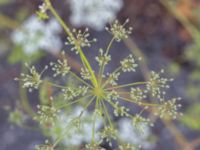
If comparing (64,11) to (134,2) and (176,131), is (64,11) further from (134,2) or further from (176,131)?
(176,131)

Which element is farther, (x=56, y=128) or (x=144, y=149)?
(x=144, y=149)

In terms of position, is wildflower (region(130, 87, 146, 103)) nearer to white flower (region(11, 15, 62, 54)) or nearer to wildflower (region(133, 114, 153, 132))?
wildflower (region(133, 114, 153, 132))

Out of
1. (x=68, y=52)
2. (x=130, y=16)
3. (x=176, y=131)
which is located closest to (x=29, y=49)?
(x=68, y=52)

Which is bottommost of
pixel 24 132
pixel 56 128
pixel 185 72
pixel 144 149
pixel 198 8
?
pixel 56 128

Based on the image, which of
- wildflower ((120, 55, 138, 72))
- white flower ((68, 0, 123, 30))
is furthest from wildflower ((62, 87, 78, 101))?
white flower ((68, 0, 123, 30))

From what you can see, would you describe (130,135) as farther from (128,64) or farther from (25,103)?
(128,64)

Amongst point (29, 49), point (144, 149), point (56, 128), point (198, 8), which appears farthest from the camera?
point (198, 8)

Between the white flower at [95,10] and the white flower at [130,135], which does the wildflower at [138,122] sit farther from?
the white flower at [95,10]
